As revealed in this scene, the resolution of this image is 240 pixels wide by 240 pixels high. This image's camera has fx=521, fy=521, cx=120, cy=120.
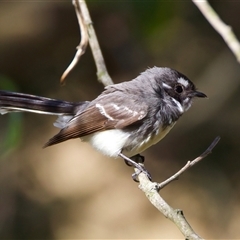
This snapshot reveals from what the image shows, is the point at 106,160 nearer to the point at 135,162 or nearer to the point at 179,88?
the point at 179,88

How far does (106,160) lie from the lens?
6879 millimetres

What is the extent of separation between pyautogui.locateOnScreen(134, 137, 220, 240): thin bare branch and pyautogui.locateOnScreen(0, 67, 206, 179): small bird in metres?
0.47

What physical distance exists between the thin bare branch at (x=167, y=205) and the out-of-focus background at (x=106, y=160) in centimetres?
264

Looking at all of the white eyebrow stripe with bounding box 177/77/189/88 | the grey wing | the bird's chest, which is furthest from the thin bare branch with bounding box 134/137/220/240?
the white eyebrow stripe with bounding box 177/77/189/88

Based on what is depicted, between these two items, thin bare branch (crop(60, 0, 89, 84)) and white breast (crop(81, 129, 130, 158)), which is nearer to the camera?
thin bare branch (crop(60, 0, 89, 84))

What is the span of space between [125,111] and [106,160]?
3147mm

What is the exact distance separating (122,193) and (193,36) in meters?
2.23

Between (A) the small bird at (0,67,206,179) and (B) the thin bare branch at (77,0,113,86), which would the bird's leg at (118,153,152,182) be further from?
(B) the thin bare branch at (77,0,113,86)

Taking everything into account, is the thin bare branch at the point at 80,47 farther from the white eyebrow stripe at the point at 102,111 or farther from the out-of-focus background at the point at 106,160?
the out-of-focus background at the point at 106,160

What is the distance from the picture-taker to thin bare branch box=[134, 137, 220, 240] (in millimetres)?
2363

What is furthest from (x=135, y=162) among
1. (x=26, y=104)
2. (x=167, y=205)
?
(x=167, y=205)

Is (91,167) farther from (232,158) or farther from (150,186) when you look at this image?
(150,186)

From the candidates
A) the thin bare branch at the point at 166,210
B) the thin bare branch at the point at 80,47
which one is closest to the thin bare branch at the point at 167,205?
the thin bare branch at the point at 166,210

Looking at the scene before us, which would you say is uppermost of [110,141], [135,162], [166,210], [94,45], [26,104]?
[94,45]
